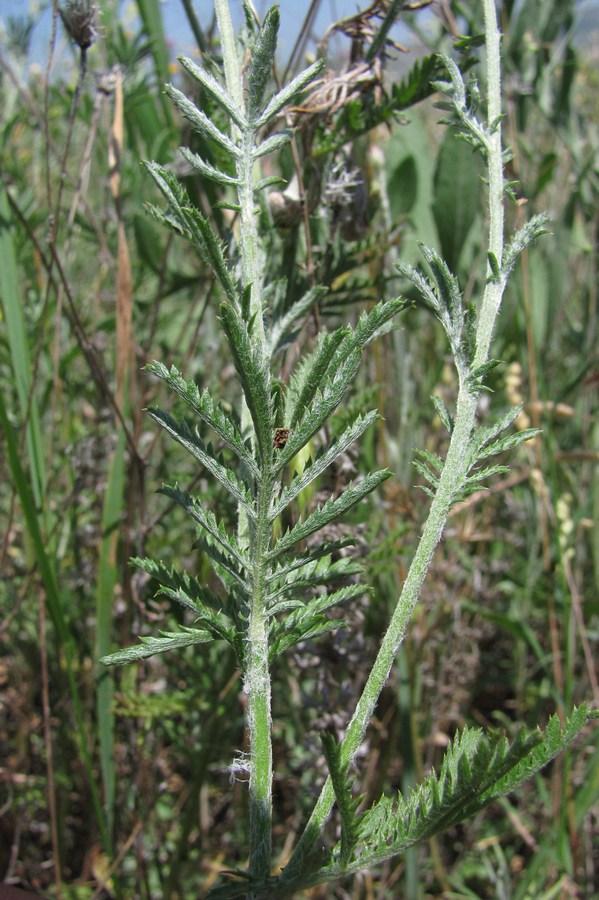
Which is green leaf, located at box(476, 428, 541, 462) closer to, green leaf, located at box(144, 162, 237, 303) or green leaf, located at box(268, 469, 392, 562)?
green leaf, located at box(268, 469, 392, 562)

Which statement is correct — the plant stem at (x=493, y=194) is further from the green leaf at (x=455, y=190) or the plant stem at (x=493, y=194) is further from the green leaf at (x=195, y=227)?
the green leaf at (x=455, y=190)

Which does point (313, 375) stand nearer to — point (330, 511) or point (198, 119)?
point (330, 511)

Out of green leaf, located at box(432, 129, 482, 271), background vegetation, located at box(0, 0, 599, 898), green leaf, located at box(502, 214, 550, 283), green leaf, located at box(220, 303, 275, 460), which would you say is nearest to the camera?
green leaf, located at box(220, 303, 275, 460)

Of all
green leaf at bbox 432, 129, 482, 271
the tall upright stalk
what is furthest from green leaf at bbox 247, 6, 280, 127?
green leaf at bbox 432, 129, 482, 271

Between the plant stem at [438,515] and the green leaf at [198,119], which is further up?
the green leaf at [198,119]

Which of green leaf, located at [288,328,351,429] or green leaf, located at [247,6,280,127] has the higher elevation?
green leaf, located at [247,6,280,127]

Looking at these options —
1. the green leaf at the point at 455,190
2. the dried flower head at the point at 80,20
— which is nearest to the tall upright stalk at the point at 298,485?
the dried flower head at the point at 80,20

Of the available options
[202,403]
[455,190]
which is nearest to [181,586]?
[202,403]
